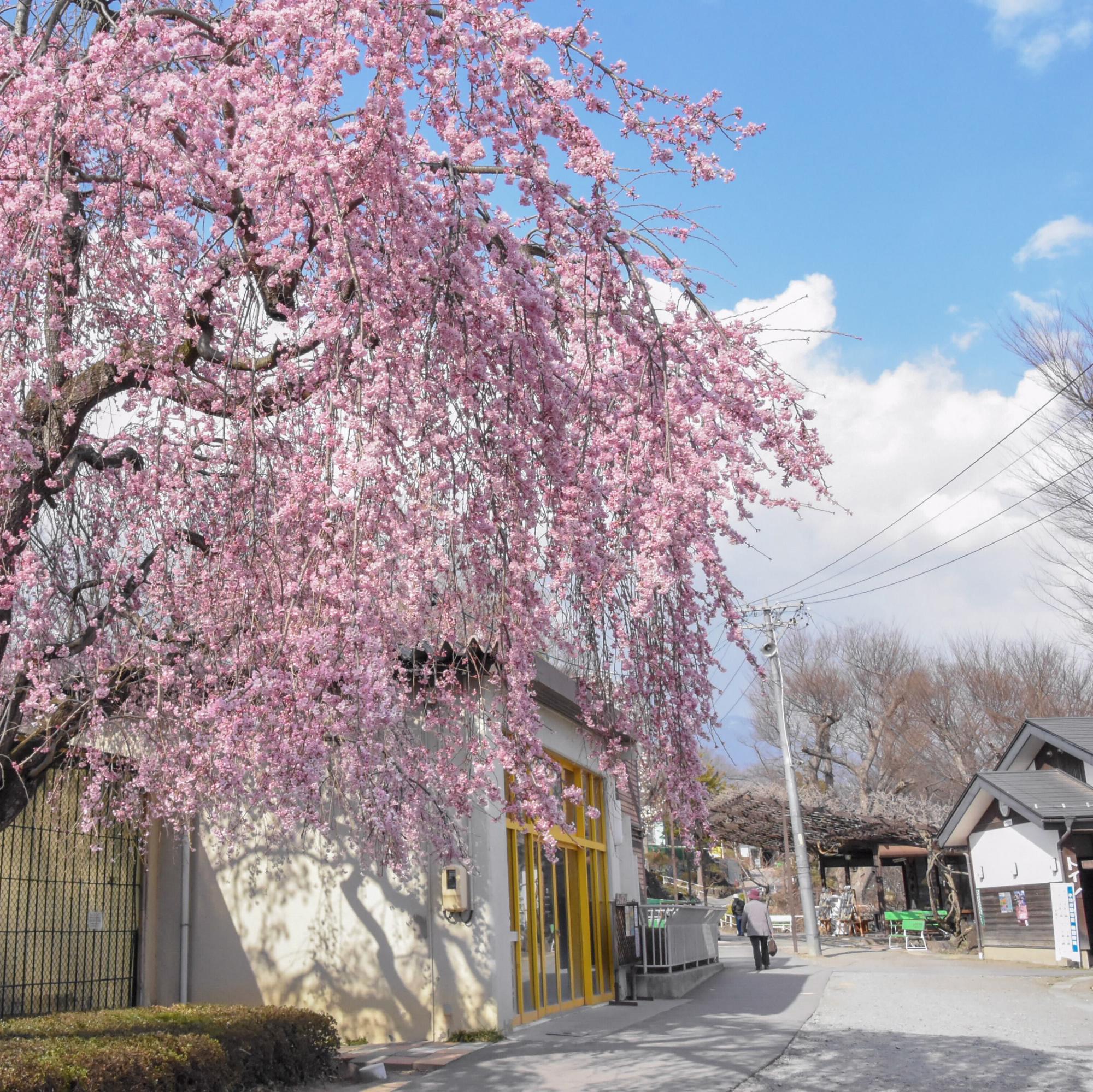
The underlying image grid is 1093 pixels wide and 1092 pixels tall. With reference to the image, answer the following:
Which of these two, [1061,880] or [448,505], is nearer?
[448,505]

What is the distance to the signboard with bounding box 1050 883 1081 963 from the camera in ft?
59.0

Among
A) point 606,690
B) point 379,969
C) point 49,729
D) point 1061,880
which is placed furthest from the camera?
point 1061,880

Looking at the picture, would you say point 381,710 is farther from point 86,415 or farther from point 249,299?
point 86,415

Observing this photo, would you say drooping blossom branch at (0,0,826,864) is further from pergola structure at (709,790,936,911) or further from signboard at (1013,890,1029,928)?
pergola structure at (709,790,936,911)

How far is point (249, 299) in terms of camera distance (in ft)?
16.0

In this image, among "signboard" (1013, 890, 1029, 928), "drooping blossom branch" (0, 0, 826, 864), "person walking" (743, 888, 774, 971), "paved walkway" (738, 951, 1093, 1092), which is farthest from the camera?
"signboard" (1013, 890, 1029, 928)

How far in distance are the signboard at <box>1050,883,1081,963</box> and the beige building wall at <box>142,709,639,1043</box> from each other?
11.8 metres

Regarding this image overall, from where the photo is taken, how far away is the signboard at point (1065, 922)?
1798 cm

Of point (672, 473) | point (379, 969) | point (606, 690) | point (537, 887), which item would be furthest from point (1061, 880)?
point (672, 473)

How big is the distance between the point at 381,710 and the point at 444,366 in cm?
155

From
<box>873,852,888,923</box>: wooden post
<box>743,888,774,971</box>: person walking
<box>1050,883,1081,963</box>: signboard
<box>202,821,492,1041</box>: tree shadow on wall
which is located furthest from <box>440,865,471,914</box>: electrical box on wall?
<box>873,852,888,923</box>: wooden post

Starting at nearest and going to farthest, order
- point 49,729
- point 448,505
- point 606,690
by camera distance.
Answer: point 448,505
point 606,690
point 49,729

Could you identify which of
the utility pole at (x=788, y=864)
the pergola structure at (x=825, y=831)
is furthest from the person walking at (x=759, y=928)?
the pergola structure at (x=825, y=831)

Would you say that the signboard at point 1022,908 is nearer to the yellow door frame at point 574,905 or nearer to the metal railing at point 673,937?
the metal railing at point 673,937
